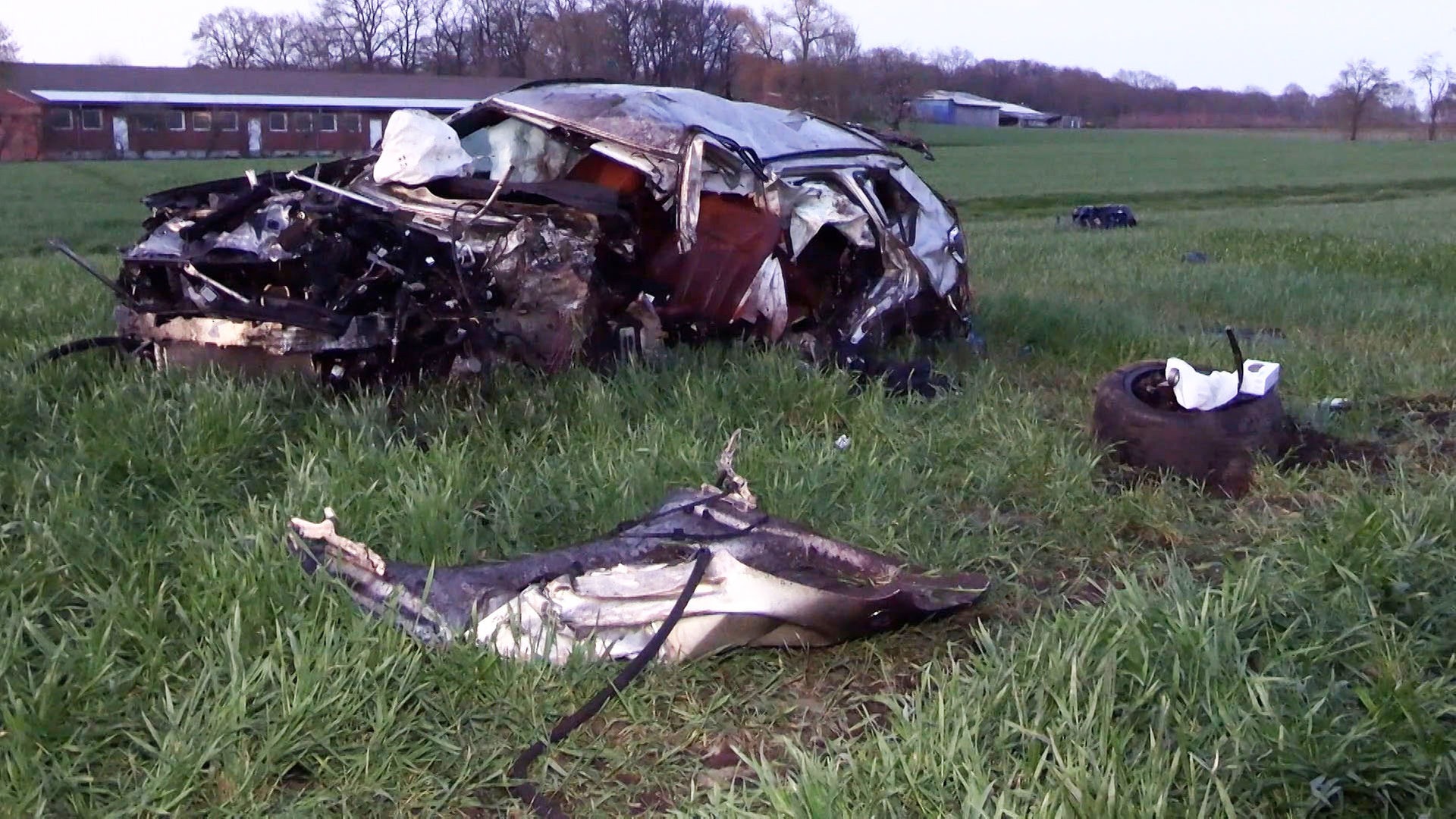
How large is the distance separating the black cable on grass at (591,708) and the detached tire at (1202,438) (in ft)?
6.75

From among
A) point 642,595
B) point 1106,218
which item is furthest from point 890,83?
point 642,595

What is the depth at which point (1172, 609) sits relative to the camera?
2760mm

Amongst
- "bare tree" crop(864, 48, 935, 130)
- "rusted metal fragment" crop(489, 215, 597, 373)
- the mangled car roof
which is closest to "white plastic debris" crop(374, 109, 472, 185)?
the mangled car roof

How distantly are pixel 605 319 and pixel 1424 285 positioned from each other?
297 inches

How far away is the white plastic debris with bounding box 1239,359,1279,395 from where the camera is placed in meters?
4.53

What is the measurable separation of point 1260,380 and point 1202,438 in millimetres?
417

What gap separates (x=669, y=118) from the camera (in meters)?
5.70

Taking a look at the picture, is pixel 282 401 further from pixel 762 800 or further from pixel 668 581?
pixel 762 800

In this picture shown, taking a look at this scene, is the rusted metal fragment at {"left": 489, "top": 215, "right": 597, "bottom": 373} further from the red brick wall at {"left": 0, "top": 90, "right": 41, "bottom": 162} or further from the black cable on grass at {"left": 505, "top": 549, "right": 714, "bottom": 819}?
the red brick wall at {"left": 0, "top": 90, "right": 41, "bottom": 162}

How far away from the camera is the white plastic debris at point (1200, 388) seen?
448 cm

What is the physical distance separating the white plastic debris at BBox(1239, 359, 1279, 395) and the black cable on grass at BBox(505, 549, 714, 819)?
2501 mm

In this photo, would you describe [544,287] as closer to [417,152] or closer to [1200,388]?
[417,152]

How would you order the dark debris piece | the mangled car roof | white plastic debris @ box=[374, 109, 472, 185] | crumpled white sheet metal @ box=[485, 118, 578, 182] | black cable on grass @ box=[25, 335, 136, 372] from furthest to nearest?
1. the dark debris piece
2. crumpled white sheet metal @ box=[485, 118, 578, 182]
3. the mangled car roof
4. white plastic debris @ box=[374, 109, 472, 185]
5. black cable on grass @ box=[25, 335, 136, 372]

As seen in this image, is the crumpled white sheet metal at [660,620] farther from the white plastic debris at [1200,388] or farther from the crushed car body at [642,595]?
the white plastic debris at [1200,388]
